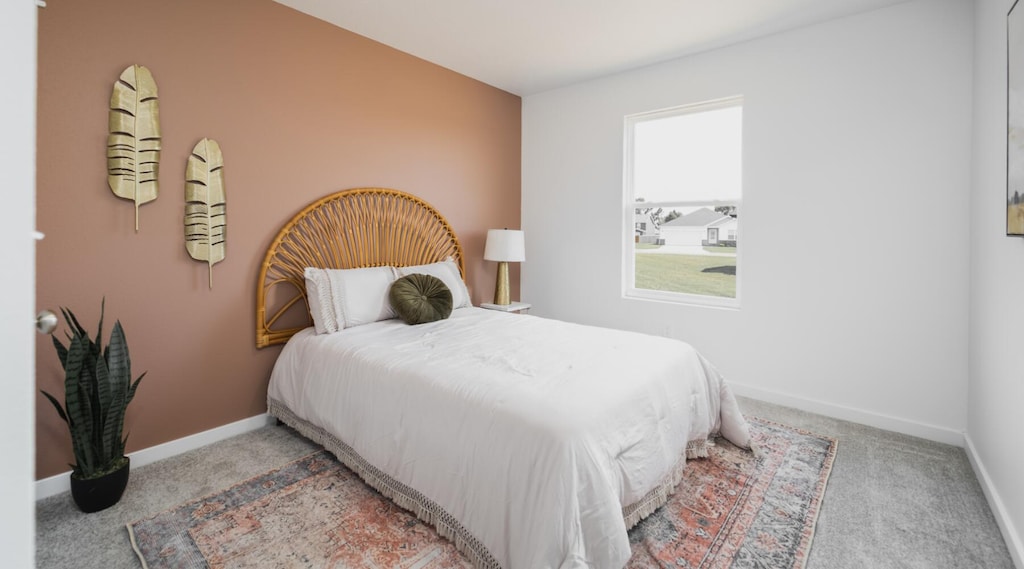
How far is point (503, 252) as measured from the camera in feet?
13.0

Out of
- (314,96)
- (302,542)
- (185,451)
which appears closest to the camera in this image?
(302,542)

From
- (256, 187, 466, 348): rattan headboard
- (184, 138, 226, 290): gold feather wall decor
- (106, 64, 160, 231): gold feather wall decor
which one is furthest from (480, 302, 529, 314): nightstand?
(106, 64, 160, 231): gold feather wall decor

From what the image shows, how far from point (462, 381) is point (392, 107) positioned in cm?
243

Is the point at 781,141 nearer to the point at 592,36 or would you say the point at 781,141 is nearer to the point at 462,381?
the point at 592,36

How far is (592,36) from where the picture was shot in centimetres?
318

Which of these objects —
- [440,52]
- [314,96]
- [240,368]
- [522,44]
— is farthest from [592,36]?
[240,368]

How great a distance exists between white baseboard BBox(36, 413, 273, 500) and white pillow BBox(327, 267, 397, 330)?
2.71 feet

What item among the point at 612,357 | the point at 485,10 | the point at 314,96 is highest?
the point at 485,10

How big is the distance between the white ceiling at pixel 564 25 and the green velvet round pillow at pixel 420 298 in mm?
1670

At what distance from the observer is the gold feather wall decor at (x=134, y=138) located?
7.23 feet

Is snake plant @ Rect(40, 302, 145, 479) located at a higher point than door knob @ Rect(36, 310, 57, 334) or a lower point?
lower

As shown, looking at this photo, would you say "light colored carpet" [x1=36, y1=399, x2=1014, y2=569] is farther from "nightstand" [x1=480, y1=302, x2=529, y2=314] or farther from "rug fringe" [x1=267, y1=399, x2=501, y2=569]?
"nightstand" [x1=480, y1=302, x2=529, y2=314]

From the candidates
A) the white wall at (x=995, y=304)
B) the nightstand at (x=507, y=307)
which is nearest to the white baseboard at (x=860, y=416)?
the white wall at (x=995, y=304)

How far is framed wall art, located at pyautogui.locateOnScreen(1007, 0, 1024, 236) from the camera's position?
1684mm
